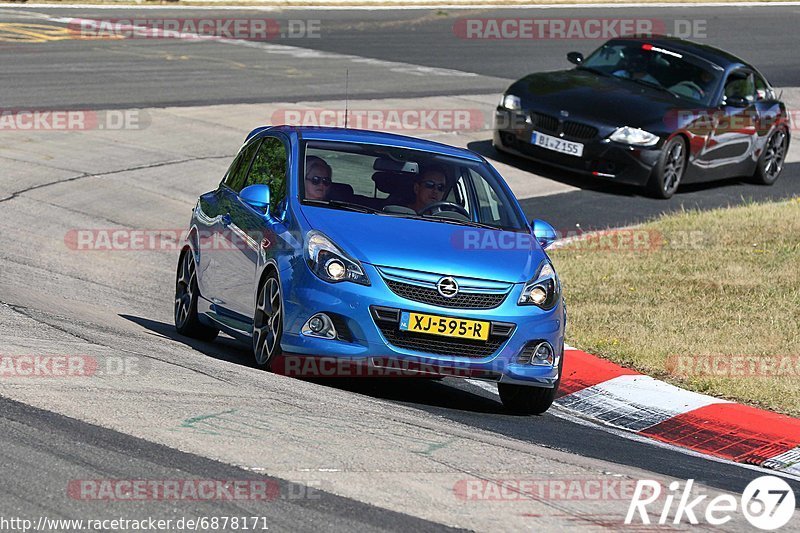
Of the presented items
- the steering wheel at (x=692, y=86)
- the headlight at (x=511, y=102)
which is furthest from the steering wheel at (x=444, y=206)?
the steering wheel at (x=692, y=86)

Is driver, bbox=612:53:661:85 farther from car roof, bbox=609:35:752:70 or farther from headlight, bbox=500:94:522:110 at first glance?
headlight, bbox=500:94:522:110

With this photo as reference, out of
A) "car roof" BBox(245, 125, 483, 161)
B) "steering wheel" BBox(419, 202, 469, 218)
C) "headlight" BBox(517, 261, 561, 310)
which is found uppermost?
"car roof" BBox(245, 125, 483, 161)

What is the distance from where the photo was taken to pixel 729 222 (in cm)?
1521

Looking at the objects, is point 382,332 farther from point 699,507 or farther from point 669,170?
point 669,170

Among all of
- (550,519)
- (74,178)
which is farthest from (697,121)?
(550,519)

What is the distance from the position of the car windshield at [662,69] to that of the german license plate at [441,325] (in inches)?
440

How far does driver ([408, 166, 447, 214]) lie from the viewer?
902 centimetres

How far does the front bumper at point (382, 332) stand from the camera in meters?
7.91

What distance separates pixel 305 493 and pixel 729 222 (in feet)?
34.4

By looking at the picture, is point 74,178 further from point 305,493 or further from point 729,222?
point 305,493

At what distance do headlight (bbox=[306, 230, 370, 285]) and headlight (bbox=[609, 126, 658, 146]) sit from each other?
9951 millimetres

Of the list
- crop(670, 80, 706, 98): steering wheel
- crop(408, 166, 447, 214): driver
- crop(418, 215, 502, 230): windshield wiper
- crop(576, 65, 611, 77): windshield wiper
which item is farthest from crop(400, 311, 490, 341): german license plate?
crop(576, 65, 611, 77): windshield wiper

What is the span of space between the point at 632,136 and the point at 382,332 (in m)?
10.2

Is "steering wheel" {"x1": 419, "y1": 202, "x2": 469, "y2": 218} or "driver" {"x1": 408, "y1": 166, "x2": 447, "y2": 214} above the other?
"driver" {"x1": 408, "y1": 166, "x2": 447, "y2": 214}
